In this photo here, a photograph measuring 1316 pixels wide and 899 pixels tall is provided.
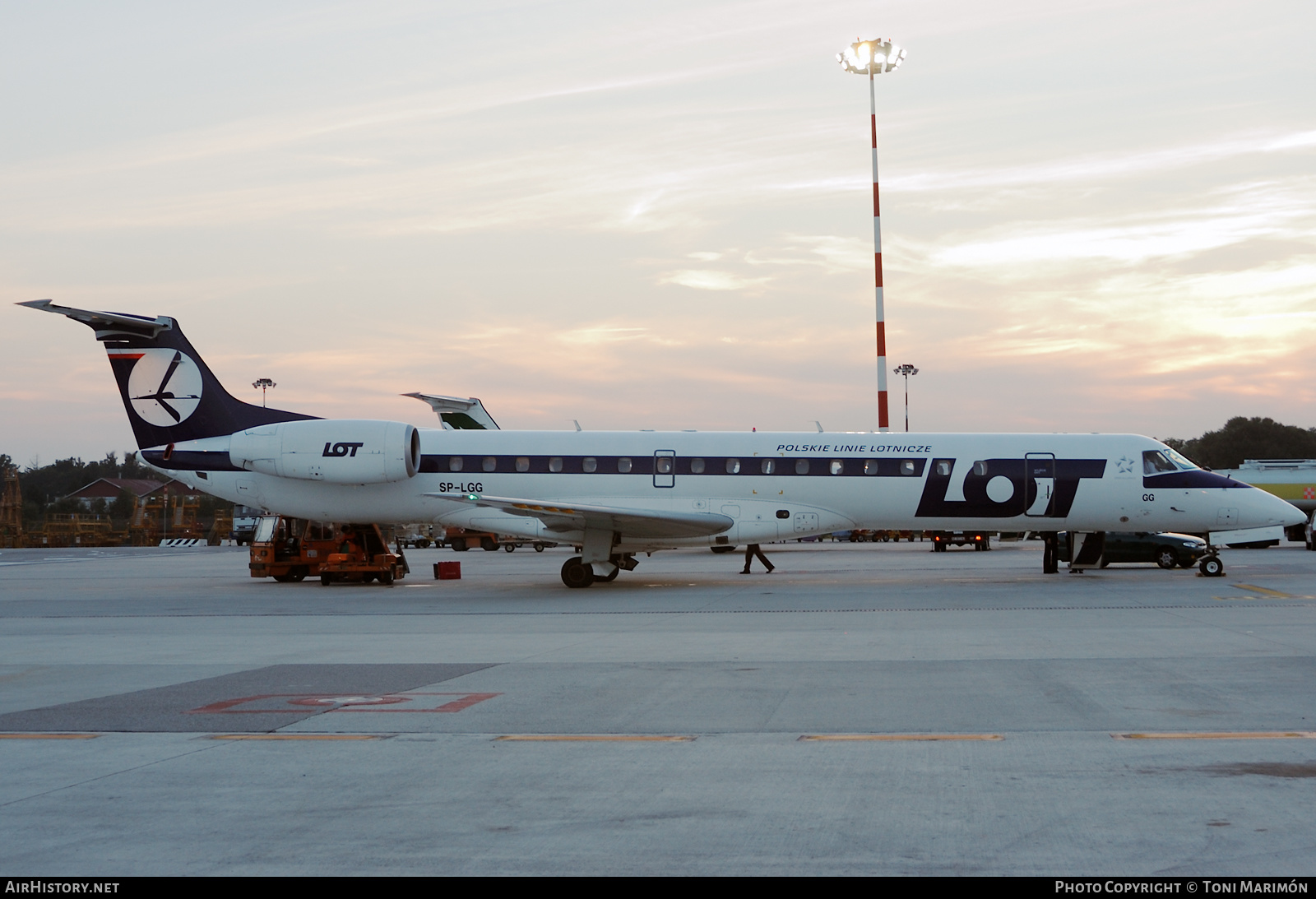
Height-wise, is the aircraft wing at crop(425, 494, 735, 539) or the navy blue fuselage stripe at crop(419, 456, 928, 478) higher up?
the navy blue fuselage stripe at crop(419, 456, 928, 478)

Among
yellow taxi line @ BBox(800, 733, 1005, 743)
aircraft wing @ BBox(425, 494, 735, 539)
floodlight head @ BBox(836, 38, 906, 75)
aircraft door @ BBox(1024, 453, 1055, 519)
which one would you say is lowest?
yellow taxi line @ BBox(800, 733, 1005, 743)

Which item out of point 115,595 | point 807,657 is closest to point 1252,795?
point 807,657

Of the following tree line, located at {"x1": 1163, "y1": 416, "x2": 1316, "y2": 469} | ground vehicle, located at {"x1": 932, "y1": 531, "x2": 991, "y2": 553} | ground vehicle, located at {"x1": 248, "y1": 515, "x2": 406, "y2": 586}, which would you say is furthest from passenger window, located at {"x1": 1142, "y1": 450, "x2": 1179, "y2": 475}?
tree line, located at {"x1": 1163, "y1": 416, "x2": 1316, "y2": 469}

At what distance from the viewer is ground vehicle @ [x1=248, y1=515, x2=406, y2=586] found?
27672 mm

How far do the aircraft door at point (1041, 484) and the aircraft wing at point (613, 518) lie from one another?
22.5ft

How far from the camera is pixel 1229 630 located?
1445 centimetres

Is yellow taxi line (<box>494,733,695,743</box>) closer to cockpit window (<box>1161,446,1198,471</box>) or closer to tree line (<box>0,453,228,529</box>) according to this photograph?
cockpit window (<box>1161,446,1198,471</box>)

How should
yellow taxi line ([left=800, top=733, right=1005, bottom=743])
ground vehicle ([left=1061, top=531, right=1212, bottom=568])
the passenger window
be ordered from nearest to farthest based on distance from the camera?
yellow taxi line ([left=800, top=733, right=1005, bottom=743]), the passenger window, ground vehicle ([left=1061, top=531, right=1212, bottom=568])

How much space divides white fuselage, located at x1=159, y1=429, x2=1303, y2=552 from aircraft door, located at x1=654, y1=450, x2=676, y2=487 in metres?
0.03

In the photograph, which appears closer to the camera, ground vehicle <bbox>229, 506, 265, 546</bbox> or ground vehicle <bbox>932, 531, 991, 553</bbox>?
ground vehicle <bbox>932, 531, 991, 553</bbox>

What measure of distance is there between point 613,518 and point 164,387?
11.6 m

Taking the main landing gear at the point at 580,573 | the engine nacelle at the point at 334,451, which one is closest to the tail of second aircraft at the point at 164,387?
the engine nacelle at the point at 334,451

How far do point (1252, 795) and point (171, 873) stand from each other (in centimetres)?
562

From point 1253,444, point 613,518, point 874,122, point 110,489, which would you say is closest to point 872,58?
point 874,122
